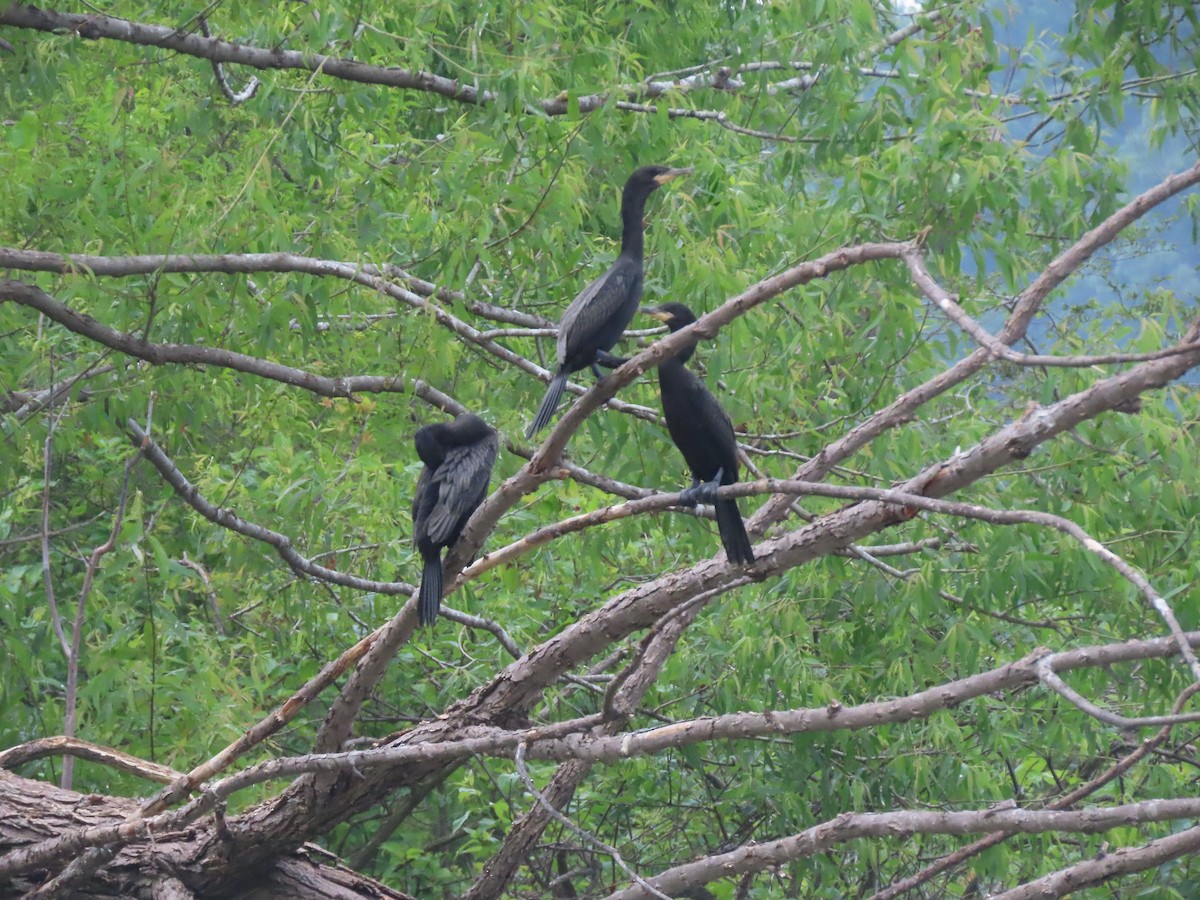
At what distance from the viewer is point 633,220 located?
210 inches

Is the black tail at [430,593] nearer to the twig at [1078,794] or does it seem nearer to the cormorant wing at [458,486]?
the cormorant wing at [458,486]

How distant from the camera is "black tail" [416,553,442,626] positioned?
4039mm

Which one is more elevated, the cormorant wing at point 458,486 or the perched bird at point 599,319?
the perched bird at point 599,319

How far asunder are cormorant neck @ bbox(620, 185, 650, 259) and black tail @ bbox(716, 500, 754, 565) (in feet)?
5.15

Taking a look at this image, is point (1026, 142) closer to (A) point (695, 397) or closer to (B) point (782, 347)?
(B) point (782, 347)

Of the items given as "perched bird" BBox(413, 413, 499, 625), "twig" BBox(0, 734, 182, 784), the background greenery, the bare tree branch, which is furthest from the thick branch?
the background greenery

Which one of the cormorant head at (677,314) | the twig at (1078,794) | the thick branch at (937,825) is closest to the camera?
the thick branch at (937,825)

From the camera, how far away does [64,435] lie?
5738 mm

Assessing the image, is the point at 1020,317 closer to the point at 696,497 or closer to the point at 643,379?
the point at 696,497

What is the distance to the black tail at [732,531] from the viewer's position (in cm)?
379

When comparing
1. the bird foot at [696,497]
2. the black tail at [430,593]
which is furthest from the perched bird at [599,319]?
the bird foot at [696,497]

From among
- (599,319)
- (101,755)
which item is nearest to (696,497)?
(599,319)

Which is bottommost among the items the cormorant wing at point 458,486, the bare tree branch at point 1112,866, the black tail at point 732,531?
the bare tree branch at point 1112,866

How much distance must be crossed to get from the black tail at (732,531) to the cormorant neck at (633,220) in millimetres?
1571
